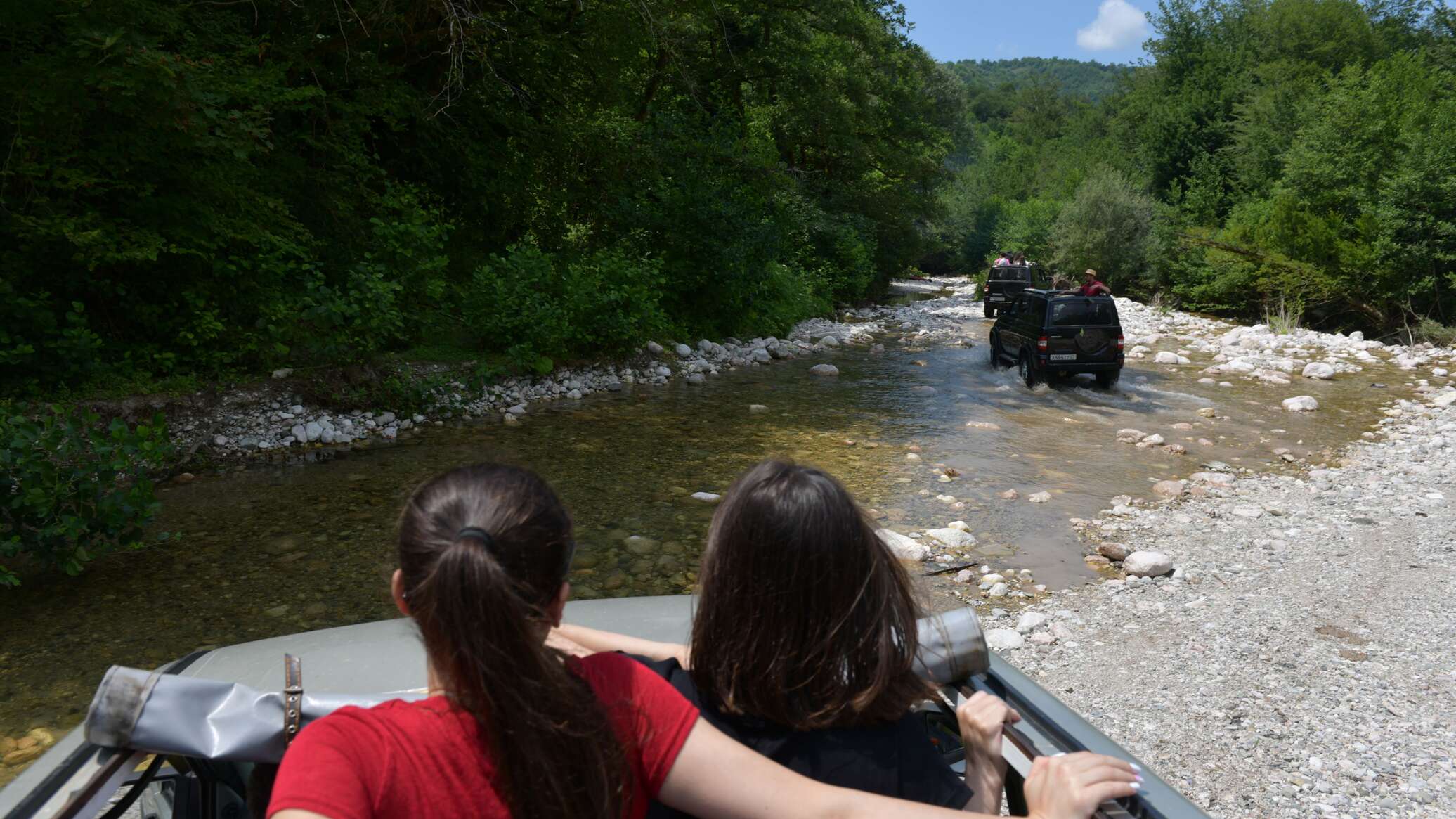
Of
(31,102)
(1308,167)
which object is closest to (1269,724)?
(31,102)

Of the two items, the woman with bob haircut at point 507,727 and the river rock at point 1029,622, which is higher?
the woman with bob haircut at point 507,727

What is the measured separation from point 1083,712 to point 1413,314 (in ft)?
77.7

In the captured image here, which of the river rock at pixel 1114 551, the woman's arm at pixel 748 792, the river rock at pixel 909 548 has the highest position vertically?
the woman's arm at pixel 748 792

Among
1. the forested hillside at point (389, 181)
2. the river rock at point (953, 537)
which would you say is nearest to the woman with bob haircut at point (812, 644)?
the river rock at point (953, 537)

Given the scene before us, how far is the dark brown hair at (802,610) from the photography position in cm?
174

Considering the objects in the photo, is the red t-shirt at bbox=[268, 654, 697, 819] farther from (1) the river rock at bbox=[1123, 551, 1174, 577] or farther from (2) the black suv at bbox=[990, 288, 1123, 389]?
(2) the black suv at bbox=[990, 288, 1123, 389]

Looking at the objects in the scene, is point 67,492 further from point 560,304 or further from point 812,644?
point 560,304

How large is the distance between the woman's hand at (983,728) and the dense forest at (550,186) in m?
9.25

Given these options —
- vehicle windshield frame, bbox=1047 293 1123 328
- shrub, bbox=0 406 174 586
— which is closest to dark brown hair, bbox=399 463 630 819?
shrub, bbox=0 406 174 586

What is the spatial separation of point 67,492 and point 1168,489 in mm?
9968

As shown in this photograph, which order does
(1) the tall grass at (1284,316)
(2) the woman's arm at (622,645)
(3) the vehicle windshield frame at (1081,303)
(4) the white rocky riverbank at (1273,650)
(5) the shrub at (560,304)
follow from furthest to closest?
(1) the tall grass at (1284,316)
(3) the vehicle windshield frame at (1081,303)
(5) the shrub at (560,304)
(4) the white rocky riverbank at (1273,650)
(2) the woman's arm at (622,645)

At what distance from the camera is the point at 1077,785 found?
5.49 ft

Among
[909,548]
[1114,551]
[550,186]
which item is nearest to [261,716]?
[909,548]

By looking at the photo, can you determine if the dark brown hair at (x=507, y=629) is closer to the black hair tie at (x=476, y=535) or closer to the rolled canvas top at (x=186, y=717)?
the black hair tie at (x=476, y=535)
